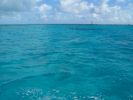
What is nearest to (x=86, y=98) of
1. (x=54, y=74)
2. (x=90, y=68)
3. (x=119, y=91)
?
(x=119, y=91)

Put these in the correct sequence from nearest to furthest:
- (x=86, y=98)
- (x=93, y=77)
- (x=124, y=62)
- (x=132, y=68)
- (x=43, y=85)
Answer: (x=86, y=98) → (x=43, y=85) → (x=93, y=77) → (x=132, y=68) → (x=124, y=62)

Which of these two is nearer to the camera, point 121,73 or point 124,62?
point 121,73

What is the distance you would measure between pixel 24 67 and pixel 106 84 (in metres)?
7.61

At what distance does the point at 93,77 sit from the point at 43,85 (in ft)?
13.1

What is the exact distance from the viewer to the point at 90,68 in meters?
17.0

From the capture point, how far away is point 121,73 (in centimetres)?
1541

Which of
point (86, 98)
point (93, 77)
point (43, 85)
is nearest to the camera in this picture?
point (86, 98)

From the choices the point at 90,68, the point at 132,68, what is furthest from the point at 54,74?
the point at 132,68

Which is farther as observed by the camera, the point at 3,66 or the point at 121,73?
the point at 3,66

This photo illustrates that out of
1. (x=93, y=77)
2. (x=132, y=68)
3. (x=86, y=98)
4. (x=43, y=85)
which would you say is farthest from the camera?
(x=132, y=68)

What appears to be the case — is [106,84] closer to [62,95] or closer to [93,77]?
[93,77]

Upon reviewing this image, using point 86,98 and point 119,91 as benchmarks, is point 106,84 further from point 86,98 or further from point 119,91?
point 86,98

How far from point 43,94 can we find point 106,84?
4.54 m

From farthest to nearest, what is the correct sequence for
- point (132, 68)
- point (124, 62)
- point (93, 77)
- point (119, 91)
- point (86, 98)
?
point (124, 62), point (132, 68), point (93, 77), point (119, 91), point (86, 98)
